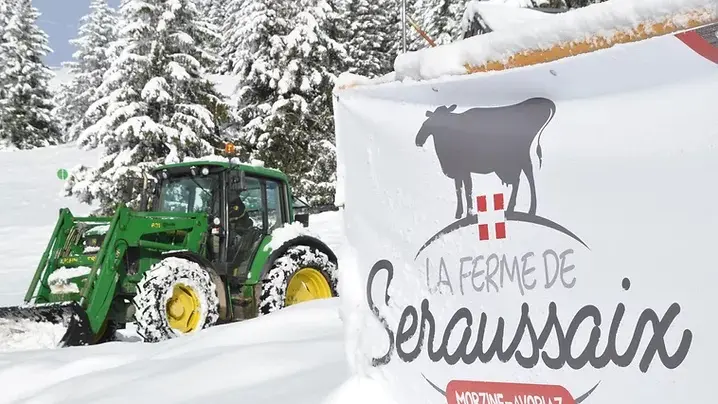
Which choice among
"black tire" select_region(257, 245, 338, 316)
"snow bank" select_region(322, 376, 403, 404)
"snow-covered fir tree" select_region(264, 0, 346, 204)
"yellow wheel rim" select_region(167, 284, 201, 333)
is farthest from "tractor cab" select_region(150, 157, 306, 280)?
"snow-covered fir tree" select_region(264, 0, 346, 204)

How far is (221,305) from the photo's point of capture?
26.6 feet

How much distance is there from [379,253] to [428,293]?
1.07 ft

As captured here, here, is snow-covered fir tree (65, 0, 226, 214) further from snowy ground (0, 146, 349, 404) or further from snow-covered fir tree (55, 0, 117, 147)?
snow-covered fir tree (55, 0, 117, 147)

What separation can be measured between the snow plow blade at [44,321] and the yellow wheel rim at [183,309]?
3.24 ft

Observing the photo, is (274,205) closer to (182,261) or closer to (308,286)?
(308,286)

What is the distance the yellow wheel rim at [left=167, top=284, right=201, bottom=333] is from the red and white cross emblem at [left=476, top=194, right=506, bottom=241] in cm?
563

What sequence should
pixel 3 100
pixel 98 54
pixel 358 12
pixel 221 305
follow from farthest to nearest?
pixel 98 54 < pixel 3 100 < pixel 358 12 < pixel 221 305

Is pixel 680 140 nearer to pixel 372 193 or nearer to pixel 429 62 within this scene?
pixel 429 62

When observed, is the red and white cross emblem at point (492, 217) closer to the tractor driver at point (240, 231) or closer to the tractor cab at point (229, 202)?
the tractor cab at point (229, 202)

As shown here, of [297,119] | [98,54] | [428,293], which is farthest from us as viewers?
[98,54]

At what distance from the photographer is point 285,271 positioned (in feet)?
27.8

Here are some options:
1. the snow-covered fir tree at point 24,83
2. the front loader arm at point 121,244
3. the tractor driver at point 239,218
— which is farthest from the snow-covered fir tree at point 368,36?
the front loader arm at point 121,244

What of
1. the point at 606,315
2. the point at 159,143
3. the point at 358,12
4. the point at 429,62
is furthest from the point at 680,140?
the point at 358,12

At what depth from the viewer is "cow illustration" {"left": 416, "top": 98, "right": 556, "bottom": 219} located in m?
2.33
